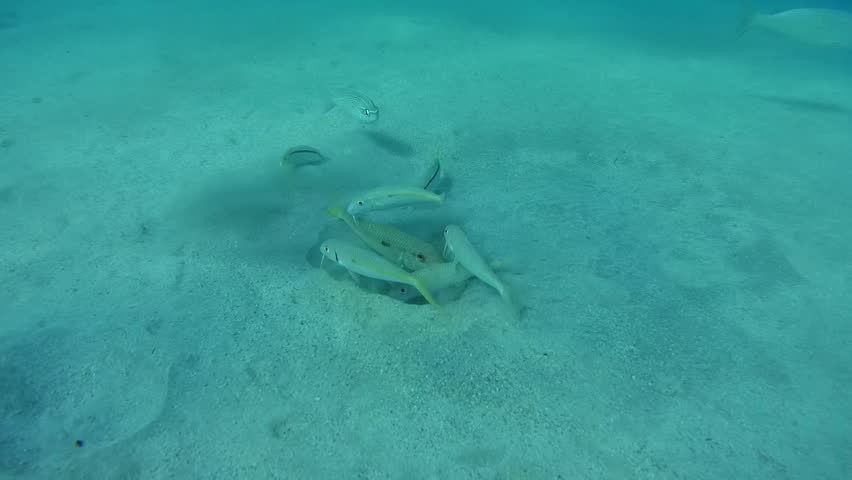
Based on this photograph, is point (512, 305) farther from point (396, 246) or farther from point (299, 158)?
point (299, 158)

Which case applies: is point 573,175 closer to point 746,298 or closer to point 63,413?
point 746,298

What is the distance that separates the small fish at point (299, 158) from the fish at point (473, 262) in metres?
2.40

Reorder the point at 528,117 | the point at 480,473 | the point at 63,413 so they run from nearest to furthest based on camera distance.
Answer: the point at 480,473
the point at 63,413
the point at 528,117

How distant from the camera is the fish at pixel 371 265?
2.96 m

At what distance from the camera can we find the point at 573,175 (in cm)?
525

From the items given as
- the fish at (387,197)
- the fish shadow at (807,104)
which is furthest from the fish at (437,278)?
the fish shadow at (807,104)

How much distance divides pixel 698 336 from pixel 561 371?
47.6 inches

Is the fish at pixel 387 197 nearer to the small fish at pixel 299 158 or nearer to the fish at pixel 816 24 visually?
the small fish at pixel 299 158

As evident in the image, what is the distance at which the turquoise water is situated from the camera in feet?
8.09

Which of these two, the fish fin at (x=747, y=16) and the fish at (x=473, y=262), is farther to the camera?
the fish fin at (x=747, y=16)

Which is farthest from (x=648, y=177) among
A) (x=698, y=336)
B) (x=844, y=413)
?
(x=844, y=413)

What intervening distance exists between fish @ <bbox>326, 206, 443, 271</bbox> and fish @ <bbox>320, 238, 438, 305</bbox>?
0.32m

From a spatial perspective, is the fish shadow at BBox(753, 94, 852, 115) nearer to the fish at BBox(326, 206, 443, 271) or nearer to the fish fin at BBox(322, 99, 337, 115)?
the fish fin at BBox(322, 99, 337, 115)

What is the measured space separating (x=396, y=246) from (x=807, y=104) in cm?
942
